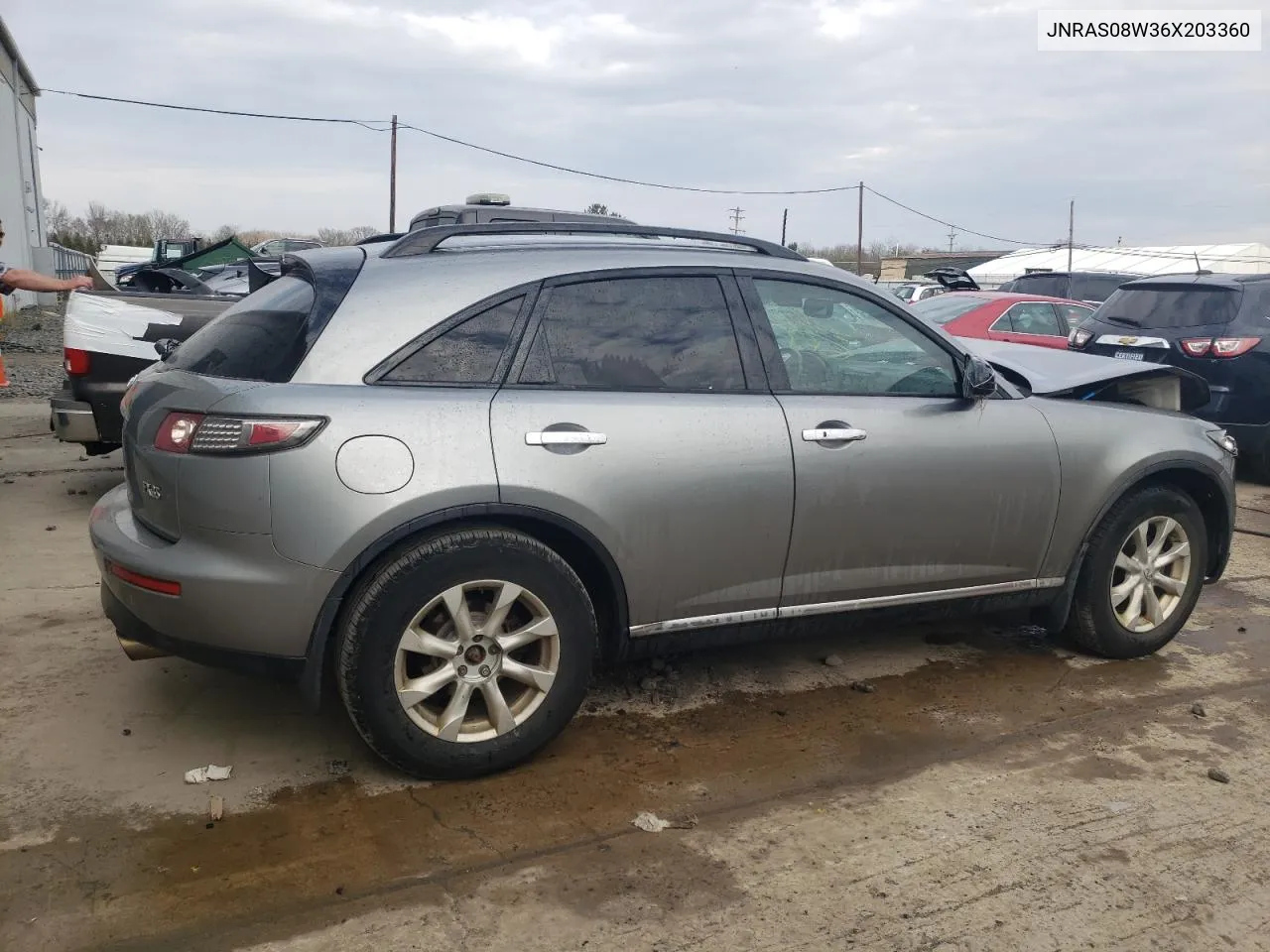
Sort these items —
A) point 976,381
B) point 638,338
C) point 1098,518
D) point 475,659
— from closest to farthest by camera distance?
point 475,659
point 638,338
point 976,381
point 1098,518

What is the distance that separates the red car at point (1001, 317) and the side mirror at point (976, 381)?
6.46 m

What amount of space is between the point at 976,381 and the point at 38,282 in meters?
5.35

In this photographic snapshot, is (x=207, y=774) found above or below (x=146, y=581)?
below

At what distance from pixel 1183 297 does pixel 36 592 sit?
872cm

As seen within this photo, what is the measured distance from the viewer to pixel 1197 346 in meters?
8.50

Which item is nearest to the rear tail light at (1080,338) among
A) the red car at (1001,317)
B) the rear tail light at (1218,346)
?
the red car at (1001,317)

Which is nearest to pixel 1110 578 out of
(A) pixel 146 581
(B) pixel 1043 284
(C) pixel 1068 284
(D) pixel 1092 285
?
(A) pixel 146 581

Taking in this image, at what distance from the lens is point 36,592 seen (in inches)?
199

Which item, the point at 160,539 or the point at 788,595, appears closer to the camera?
the point at 160,539

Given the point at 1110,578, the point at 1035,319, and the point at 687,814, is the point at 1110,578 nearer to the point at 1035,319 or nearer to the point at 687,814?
the point at 687,814

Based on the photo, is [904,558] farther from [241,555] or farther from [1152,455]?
[241,555]

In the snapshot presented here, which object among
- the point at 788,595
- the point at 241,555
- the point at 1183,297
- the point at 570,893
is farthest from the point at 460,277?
the point at 1183,297

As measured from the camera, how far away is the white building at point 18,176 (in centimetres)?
2872

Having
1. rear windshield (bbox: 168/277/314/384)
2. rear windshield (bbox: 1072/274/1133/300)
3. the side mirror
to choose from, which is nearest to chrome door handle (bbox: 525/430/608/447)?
rear windshield (bbox: 168/277/314/384)
